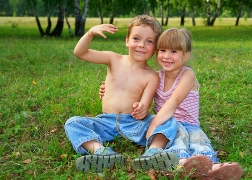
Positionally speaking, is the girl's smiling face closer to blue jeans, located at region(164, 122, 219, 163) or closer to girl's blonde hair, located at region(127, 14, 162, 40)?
girl's blonde hair, located at region(127, 14, 162, 40)

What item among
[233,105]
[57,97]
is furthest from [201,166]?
[57,97]

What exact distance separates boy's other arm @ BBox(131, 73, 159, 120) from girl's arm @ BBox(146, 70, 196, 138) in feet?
0.64

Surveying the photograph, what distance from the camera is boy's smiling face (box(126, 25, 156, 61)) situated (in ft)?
12.2

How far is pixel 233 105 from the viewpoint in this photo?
514 centimetres

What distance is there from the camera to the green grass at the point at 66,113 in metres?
3.18

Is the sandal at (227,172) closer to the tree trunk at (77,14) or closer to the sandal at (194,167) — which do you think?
the sandal at (194,167)

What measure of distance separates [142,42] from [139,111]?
0.68 meters

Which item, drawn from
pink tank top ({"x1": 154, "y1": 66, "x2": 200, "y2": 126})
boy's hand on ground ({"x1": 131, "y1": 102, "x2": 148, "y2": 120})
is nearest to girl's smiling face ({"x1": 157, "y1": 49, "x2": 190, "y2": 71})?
pink tank top ({"x1": 154, "y1": 66, "x2": 200, "y2": 126})

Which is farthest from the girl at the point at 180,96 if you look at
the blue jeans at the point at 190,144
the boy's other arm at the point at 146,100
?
the boy's other arm at the point at 146,100

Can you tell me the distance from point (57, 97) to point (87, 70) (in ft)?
7.91

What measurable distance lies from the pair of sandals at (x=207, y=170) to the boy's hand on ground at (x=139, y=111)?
0.89 metres

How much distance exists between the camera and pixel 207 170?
281cm

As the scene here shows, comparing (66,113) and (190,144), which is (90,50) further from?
(190,144)

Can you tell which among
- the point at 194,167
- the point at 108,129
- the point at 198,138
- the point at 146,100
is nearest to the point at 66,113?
the point at 108,129
